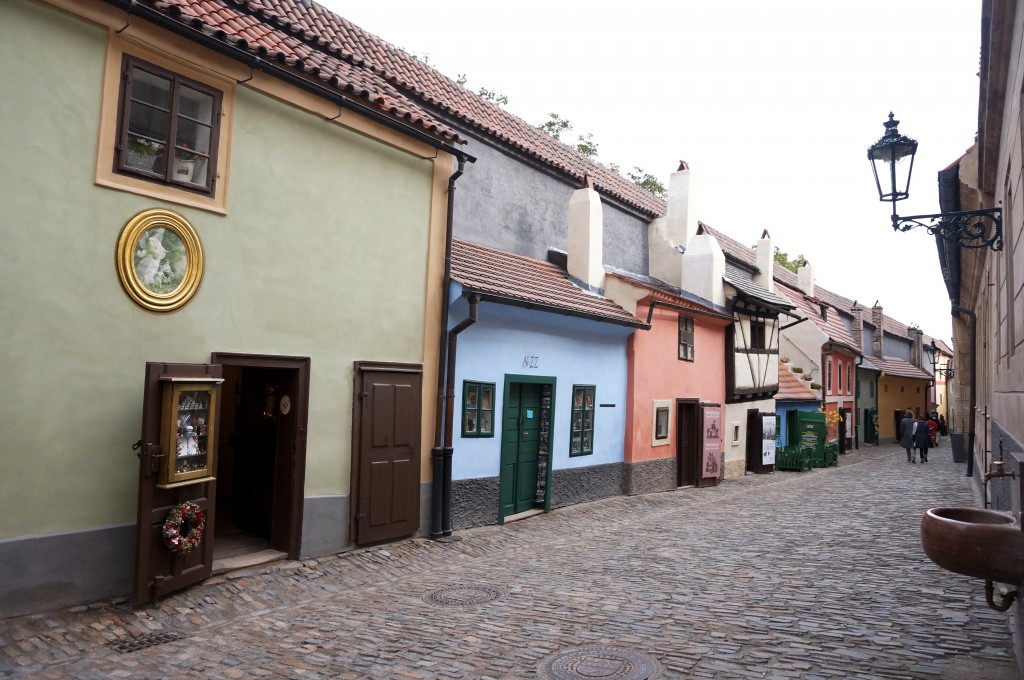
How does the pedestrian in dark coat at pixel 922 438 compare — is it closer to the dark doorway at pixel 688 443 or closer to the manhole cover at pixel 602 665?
the dark doorway at pixel 688 443

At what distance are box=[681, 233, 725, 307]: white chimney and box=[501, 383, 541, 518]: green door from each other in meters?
7.46

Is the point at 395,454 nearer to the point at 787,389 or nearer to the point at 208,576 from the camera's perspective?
the point at 208,576

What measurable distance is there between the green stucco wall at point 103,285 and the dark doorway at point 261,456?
192 millimetres

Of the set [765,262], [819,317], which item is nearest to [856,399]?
[819,317]

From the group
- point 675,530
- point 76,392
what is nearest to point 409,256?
point 76,392

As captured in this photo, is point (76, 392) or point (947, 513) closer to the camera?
point (947, 513)

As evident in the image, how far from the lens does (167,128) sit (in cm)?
724

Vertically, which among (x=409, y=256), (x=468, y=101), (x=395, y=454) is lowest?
(x=395, y=454)

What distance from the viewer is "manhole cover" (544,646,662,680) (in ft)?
17.5

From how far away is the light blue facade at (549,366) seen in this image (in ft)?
36.2

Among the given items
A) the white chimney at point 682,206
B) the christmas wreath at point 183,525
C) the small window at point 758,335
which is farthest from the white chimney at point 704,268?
the christmas wreath at point 183,525

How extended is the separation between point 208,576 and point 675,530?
289 inches

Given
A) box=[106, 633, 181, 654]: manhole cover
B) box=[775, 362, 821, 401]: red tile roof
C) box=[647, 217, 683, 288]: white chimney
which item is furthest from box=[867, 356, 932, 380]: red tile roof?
box=[106, 633, 181, 654]: manhole cover

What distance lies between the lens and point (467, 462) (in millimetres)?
11016
